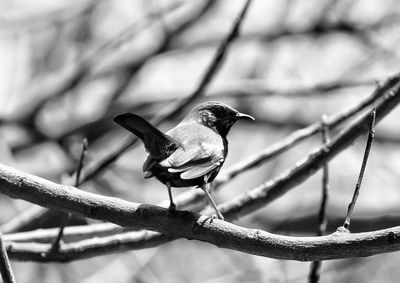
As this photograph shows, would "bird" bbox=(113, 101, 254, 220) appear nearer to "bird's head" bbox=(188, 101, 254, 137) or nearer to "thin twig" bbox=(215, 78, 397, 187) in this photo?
"bird's head" bbox=(188, 101, 254, 137)

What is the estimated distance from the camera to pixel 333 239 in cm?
243

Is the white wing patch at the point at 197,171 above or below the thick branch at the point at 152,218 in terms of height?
above

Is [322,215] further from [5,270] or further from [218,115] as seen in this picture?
[5,270]

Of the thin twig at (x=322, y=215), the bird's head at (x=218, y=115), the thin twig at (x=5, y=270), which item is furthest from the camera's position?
the bird's head at (x=218, y=115)

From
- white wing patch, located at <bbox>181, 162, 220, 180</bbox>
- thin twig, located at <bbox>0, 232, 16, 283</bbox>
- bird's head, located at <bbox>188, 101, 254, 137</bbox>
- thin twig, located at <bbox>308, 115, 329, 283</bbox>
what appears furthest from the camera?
bird's head, located at <bbox>188, 101, 254, 137</bbox>

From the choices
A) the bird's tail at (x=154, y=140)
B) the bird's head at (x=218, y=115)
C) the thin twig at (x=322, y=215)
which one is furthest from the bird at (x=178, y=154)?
the thin twig at (x=322, y=215)

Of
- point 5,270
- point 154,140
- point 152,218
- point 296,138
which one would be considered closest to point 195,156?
point 154,140

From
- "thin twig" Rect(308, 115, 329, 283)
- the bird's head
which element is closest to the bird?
the bird's head

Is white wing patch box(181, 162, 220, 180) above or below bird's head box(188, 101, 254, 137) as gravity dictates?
below

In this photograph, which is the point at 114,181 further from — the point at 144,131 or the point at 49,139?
the point at 144,131

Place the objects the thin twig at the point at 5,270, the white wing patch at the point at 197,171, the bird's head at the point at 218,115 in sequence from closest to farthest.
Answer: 1. the thin twig at the point at 5,270
2. the white wing patch at the point at 197,171
3. the bird's head at the point at 218,115

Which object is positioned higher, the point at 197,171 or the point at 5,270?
the point at 197,171

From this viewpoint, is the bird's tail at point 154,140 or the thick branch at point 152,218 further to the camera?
the bird's tail at point 154,140

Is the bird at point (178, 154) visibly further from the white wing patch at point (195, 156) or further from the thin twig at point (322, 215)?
the thin twig at point (322, 215)
